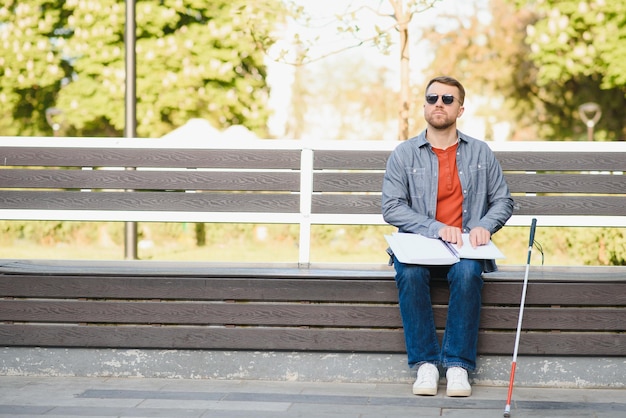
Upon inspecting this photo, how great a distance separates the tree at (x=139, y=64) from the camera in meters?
31.0

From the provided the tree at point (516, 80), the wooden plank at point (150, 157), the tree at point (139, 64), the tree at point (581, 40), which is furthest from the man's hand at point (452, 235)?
the tree at point (516, 80)

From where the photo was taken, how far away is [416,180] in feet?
20.6

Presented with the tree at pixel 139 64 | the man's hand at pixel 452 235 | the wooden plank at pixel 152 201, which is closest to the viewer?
the man's hand at pixel 452 235

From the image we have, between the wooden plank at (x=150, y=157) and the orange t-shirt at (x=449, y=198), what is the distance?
46.2 inches

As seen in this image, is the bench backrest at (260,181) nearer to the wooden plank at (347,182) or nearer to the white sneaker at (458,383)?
the wooden plank at (347,182)

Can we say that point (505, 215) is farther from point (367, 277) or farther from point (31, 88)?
point (31, 88)

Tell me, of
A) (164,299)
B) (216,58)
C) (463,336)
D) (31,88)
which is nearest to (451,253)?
(463,336)

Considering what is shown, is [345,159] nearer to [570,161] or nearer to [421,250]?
[421,250]

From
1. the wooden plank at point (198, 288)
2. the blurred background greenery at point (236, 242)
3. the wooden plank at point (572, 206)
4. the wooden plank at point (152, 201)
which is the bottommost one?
the blurred background greenery at point (236, 242)

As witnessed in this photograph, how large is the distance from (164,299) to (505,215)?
2.05m

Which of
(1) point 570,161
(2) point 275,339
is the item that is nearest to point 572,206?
(1) point 570,161

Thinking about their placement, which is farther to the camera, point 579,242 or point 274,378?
point 579,242

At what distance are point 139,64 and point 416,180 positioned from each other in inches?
1014

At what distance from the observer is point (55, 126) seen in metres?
32.6
